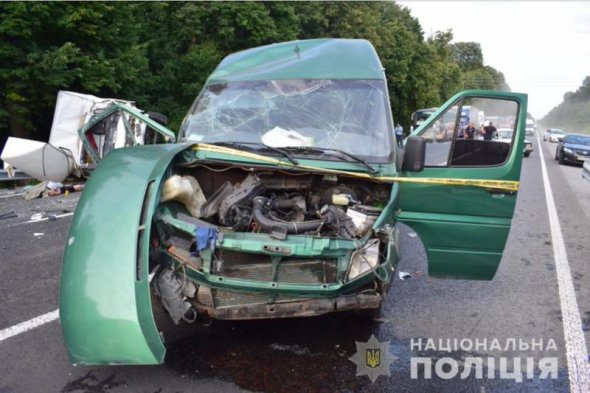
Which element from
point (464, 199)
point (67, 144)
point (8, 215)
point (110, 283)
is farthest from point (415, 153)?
point (67, 144)

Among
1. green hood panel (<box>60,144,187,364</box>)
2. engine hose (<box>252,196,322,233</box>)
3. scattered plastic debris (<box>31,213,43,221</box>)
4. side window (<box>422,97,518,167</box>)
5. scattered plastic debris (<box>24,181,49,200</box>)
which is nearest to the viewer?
green hood panel (<box>60,144,187,364</box>)

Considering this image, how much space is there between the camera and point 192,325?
392cm

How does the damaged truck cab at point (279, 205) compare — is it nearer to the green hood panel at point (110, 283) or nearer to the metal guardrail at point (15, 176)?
the green hood panel at point (110, 283)

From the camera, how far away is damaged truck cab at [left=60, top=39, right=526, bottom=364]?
113 inches

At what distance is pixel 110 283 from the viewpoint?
110 inches

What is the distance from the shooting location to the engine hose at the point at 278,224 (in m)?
3.23

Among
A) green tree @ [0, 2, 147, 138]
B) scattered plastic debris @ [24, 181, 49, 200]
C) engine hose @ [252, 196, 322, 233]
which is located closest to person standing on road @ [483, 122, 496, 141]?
engine hose @ [252, 196, 322, 233]

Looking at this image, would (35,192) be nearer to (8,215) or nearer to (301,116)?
(8,215)

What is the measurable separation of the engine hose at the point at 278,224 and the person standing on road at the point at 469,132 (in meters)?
1.72

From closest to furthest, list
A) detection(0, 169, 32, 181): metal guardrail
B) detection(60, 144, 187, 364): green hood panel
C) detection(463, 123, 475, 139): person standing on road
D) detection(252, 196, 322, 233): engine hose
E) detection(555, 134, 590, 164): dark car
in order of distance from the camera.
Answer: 1. detection(60, 144, 187, 364): green hood panel
2. detection(252, 196, 322, 233): engine hose
3. detection(463, 123, 475, 139): person standing on road
4. detection(0, 169, 32, 181): metal guardrail
5. detection(555, 134, 590, 164): dark car

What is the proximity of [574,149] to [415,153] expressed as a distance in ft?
61.0

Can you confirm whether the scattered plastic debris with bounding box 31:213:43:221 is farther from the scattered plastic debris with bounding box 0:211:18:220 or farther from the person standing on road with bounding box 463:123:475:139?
the person standing on road with bounding box 463:123:475:139

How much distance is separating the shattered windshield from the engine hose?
0.66 metres

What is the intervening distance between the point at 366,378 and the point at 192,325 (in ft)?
5.00
